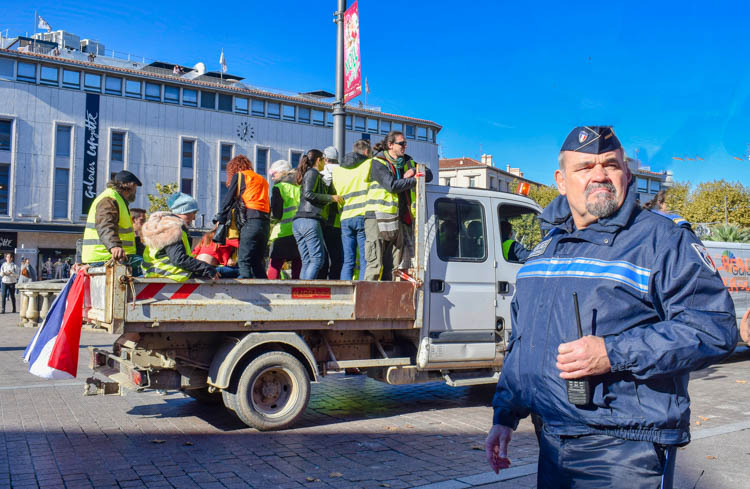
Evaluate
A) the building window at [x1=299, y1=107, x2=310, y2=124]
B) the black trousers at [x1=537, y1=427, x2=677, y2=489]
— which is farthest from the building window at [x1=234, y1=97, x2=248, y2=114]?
the black trousers at [x1=537, y1=427, x2=677, y2=489]

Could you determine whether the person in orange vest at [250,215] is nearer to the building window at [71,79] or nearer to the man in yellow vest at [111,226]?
the man in yellow vest at [111,226]

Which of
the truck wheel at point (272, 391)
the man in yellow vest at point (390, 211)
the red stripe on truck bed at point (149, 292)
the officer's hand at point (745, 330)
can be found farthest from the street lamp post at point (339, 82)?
the officer's hand at point (745, 330)

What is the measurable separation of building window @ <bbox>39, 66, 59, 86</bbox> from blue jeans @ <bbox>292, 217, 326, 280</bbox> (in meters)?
45.4

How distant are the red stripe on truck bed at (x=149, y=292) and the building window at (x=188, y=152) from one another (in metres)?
47.0

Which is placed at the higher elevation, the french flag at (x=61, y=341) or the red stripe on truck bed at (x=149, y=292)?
the red stripe on truck bed at (x=149, y=292)

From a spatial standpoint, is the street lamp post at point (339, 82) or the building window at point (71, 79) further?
the building window at point (71, 79)

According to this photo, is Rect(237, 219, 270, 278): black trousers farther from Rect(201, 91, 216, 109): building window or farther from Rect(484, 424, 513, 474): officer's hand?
Rect(201, 91, 216, 109): building window

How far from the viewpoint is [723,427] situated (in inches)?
277

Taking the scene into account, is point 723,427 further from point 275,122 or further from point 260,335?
point 275,122

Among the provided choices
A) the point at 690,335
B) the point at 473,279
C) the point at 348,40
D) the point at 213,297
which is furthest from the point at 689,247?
the point at 348,40

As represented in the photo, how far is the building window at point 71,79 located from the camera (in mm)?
47375

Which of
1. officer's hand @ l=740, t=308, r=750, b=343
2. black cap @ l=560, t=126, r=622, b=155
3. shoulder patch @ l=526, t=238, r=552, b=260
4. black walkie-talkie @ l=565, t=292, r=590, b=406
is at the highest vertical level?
black cap @ l=560, t=126, r=622, b=155

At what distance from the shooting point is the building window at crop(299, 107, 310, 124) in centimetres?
5762

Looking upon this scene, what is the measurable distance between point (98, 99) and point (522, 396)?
5094cm
